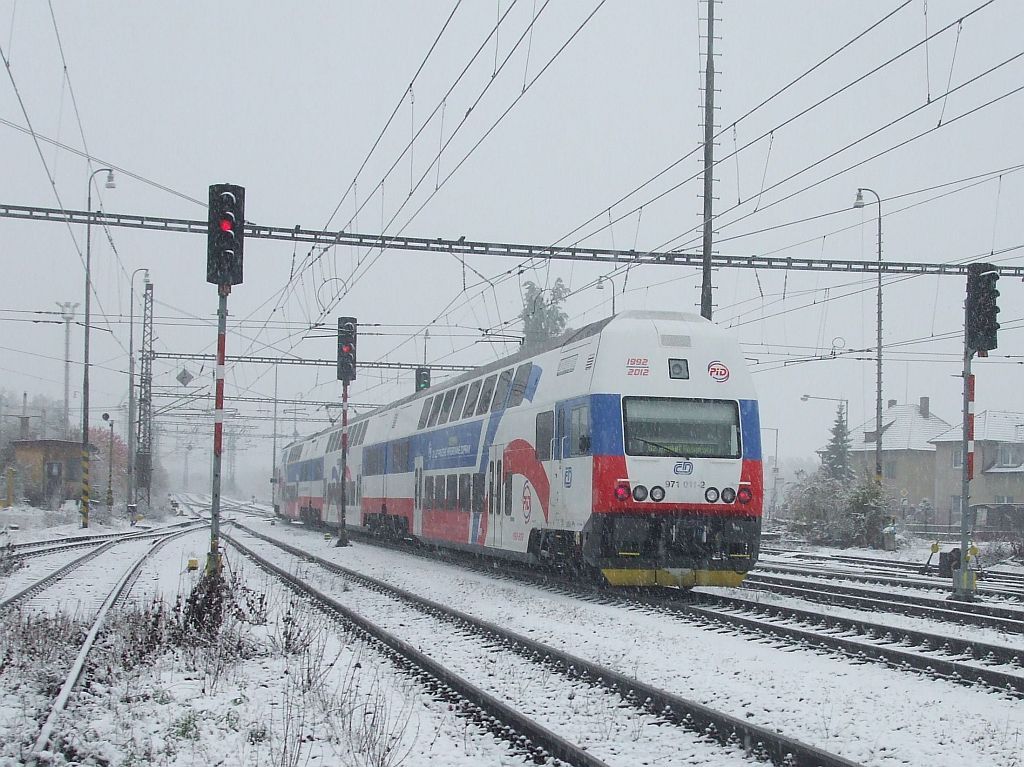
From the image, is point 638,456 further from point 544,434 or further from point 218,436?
point 218,436

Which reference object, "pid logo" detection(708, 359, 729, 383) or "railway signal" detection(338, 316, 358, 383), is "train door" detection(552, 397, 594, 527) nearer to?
"pid logo" detection(708, 359, 729, 383)

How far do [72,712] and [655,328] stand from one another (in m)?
10.3

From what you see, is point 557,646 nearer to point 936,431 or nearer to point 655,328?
point 655,328

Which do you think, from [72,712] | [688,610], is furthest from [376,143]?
[72,712]

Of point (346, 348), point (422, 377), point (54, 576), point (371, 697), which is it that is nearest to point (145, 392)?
point (422, 377)

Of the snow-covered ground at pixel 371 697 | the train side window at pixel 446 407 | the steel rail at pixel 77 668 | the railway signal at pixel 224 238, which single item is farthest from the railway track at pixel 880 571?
the steel rail at pixel 77 668

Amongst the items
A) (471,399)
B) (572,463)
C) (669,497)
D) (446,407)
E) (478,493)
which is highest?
(471,399)

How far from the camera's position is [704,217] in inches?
957

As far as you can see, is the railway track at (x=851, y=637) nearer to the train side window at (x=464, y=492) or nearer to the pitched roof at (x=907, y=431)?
the train side window at (x=464, y=492)

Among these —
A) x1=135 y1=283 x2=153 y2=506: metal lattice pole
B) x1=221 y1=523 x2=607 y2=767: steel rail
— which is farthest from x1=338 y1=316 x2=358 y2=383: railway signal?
x1=135 y1=283 x2=153 y2=506: metal lattice pole

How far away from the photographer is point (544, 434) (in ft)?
55.9

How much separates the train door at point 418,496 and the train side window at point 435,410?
3.34 ft

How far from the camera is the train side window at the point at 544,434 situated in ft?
54.8

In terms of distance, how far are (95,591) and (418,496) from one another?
9536mm
